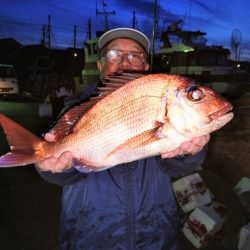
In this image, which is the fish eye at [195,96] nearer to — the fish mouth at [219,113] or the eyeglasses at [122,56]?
the fish mouth at [219,113]

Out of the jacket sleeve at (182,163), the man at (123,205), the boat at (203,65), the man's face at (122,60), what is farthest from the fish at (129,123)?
the boat at (203,65)

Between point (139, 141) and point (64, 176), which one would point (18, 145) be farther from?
point (139, 141)

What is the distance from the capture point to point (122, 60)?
3004 millimetres

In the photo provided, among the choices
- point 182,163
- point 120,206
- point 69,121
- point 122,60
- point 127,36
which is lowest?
point 120,206

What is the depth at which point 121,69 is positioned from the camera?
117 inches

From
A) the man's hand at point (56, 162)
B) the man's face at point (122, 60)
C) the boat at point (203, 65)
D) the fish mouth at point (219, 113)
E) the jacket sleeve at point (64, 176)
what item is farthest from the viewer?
the boat at point (203, 65)

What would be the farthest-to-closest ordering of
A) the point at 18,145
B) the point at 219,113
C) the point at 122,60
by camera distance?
the point at 122,60, the point at 18,145, the point at 219,113

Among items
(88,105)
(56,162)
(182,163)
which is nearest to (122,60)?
(88,105)

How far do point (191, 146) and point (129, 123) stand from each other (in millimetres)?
461

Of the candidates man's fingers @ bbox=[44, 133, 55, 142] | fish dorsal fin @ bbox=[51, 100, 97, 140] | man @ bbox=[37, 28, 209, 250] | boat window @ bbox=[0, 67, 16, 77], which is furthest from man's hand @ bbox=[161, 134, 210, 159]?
boat window @ bbox=[0, 67, 16, 77]

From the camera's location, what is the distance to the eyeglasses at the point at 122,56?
302 cm

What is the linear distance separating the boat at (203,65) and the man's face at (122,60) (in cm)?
1374

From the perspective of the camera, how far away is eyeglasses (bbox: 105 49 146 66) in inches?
119

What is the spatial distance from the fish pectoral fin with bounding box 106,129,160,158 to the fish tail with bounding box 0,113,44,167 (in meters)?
0.57
